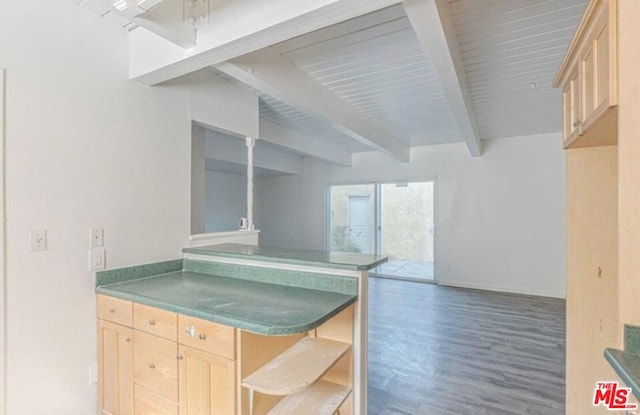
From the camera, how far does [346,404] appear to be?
1854 mm

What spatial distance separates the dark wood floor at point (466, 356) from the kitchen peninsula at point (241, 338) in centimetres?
78

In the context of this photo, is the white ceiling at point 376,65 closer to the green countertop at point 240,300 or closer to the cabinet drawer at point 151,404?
the green countertop at point 240,300

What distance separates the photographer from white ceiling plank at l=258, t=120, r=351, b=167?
479 cm

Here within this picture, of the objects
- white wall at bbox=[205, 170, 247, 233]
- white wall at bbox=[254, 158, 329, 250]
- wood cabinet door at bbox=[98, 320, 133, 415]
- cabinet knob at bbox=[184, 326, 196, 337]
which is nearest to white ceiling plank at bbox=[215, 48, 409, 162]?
cabinet knob at bbox=[184, 326, 196, 337]

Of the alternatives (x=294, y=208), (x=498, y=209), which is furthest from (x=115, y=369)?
(x=294, y=208)

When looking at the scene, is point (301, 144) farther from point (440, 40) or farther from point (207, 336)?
point (207, 336)

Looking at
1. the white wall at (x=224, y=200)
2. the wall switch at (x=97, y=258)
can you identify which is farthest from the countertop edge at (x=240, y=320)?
the white wall at (x=224, y=200)

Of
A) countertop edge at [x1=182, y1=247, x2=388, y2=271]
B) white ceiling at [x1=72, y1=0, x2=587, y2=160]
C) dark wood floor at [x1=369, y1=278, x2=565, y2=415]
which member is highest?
white ceiling at [x1=72, y1=0, x2=587, y2=160]

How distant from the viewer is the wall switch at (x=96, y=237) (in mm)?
2094

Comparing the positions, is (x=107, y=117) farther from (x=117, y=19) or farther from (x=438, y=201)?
(x=438, y=201)

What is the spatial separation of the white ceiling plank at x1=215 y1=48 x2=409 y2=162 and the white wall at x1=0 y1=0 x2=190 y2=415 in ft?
2.39

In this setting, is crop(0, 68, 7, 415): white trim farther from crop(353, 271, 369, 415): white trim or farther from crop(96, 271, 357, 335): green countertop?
crop(353, 271, 369, 415): white trim

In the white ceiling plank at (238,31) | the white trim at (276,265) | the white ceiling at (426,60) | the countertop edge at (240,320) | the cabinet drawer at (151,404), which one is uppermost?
the white ceiling at (426,60)

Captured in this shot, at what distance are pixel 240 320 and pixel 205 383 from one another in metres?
0.42
